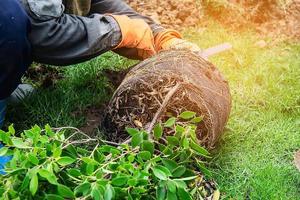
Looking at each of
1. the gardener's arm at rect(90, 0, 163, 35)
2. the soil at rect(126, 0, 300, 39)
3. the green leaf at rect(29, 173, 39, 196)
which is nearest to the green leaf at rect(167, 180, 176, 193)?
the green leaf at rect(29, 173, 39, 196)

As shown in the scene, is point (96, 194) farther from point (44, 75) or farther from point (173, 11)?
point (173, 11)

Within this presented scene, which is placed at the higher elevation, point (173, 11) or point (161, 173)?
point (161, 173)

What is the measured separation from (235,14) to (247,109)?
3.35 feet

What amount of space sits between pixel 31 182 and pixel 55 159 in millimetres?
122

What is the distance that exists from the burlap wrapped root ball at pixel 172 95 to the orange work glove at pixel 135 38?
0.85 ft

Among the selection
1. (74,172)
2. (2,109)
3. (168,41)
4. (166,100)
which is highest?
(74,172)

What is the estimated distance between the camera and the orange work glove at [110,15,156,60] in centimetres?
278

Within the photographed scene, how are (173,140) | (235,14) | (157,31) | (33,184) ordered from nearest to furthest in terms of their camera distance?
(33,184)
(173,140)
(157,31)
(235,14)

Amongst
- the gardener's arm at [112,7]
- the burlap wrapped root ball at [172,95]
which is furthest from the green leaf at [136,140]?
the gardener's arm at [112,7]

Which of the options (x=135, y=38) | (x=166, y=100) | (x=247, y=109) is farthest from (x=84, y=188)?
(x=247, y=109)

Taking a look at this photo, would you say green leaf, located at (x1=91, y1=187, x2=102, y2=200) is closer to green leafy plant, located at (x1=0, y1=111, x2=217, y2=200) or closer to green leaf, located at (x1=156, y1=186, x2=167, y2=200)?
green leafy plant, located at (x1=0, y1=111, x2=217, y2=200)

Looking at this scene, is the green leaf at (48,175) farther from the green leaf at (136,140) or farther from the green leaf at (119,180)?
the green leaf at (136,140)

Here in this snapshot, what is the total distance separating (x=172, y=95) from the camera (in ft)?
7.74

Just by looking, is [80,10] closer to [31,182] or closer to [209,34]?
[209,34]
